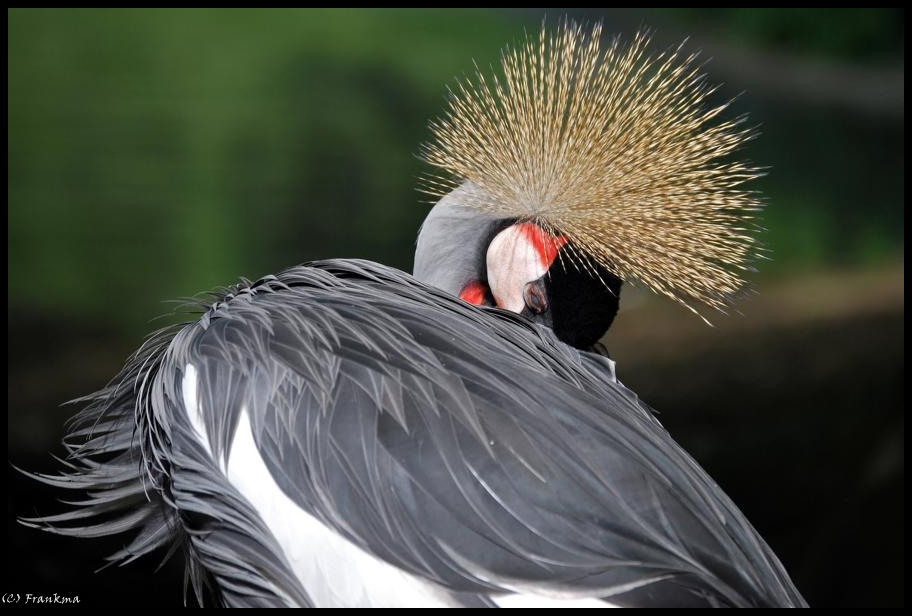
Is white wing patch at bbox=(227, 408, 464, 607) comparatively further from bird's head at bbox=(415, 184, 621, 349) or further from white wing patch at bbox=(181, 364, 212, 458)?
bird's head at bbox=(415, 184, 621, 349)

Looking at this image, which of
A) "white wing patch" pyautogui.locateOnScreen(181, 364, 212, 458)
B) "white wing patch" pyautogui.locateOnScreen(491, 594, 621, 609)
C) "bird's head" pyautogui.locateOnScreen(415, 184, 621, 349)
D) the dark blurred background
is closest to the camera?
"white wing patch" pyautogui.locateOnScreen(491, 594, 621, 609)

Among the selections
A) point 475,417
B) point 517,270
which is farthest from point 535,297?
point 475,417

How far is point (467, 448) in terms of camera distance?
0.85 m

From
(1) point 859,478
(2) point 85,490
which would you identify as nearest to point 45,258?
(2) point 85,490

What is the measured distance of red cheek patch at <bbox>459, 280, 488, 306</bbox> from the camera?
1.28 metres

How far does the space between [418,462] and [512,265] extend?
0.43 metres

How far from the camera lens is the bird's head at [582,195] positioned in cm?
120

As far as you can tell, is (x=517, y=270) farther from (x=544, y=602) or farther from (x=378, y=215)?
(x=378, y=215)

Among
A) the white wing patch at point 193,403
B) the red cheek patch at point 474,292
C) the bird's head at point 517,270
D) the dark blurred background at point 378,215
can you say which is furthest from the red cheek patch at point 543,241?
the dark blurred background at point 378,215

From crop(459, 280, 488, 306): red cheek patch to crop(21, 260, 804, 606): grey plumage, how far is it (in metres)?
0.21

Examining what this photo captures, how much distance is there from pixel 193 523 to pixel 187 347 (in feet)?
0.58

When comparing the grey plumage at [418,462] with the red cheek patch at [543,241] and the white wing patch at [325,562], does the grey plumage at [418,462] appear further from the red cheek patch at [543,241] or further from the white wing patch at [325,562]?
the red cheek patch at [543,241]

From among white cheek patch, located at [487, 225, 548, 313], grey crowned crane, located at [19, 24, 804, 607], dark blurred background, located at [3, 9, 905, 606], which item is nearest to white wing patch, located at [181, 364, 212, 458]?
grey crowned crane, located at [19, 24, 804, 607]

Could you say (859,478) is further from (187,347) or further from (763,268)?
(187,347)
